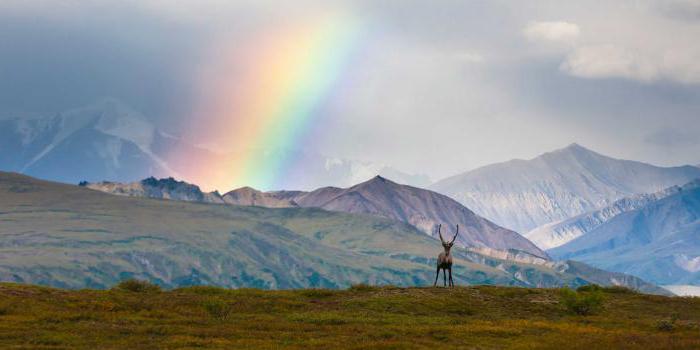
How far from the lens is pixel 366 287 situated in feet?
298

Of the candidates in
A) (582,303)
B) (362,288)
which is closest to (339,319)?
(362,288)

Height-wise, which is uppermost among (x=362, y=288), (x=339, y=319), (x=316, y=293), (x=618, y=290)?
(x=362, y=288)

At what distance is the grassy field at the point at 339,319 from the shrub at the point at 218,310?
96mm

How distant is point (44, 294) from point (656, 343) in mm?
46686

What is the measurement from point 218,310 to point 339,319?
A: 8.99 meters

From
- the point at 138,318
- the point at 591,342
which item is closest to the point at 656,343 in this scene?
the point at 591,342

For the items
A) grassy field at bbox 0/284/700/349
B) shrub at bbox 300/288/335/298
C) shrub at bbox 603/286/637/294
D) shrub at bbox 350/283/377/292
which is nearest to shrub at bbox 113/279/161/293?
grassy field at bbox 0/284/700/349

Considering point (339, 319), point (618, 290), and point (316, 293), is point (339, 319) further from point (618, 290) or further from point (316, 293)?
point (618, 290)

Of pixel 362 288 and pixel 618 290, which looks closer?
pixel 362 288

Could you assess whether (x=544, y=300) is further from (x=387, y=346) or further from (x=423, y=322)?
(x=387, y=346)

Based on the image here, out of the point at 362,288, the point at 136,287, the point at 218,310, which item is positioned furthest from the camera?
the point at 362,288

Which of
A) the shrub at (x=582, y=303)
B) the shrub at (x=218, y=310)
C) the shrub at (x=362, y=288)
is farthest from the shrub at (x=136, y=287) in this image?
the shrub at (x=582, y=303)

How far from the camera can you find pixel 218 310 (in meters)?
69.4

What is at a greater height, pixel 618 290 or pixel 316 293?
pixel 618 290
